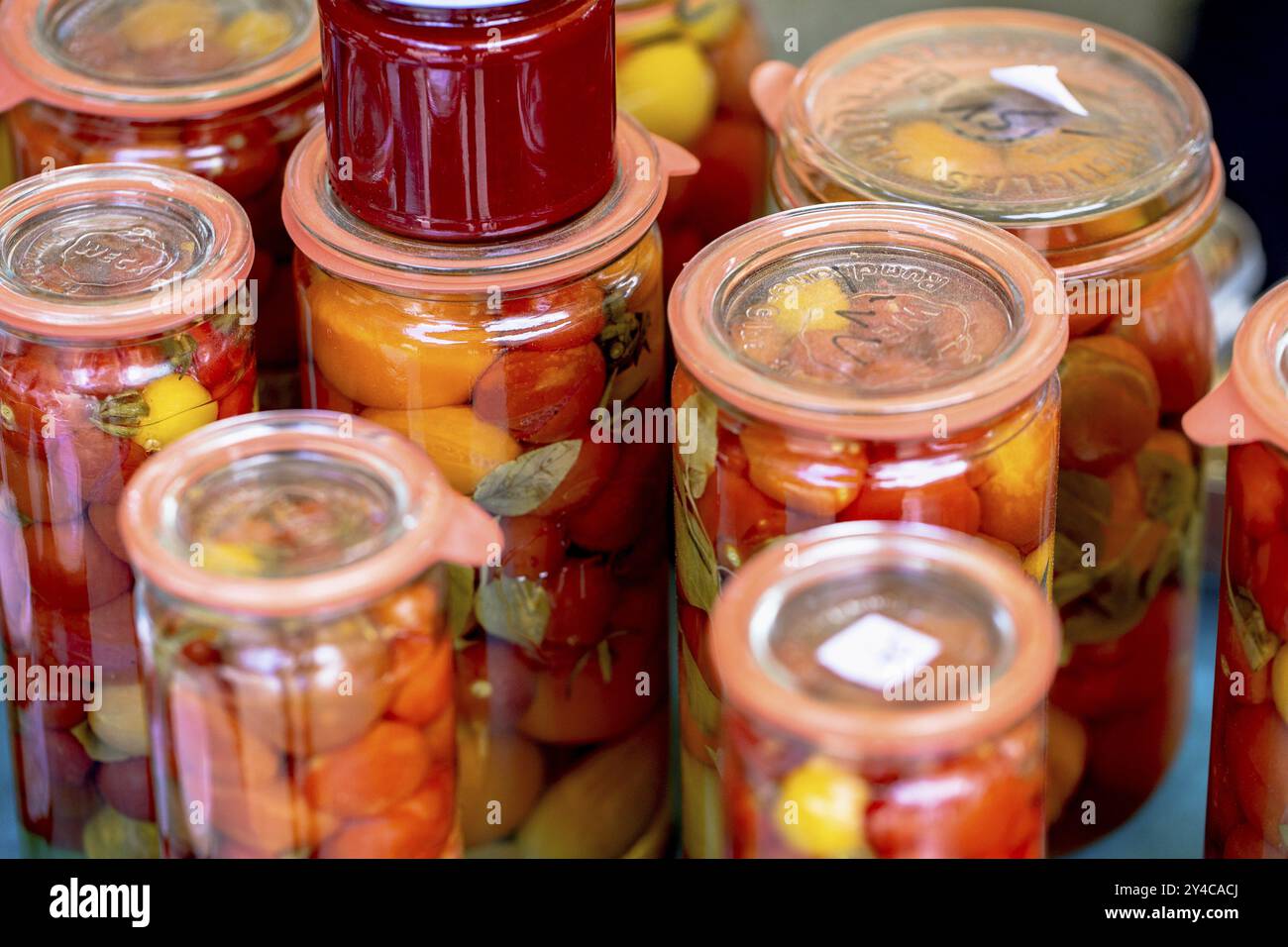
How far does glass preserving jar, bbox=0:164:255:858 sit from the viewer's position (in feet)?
2.24

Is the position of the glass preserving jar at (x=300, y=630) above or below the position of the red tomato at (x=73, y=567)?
above

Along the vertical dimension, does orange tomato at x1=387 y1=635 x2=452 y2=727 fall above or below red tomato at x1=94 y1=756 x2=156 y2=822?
above

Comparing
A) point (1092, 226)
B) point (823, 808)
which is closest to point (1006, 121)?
point (1092, 226)

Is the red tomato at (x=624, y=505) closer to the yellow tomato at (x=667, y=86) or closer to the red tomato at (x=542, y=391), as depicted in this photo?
the red tomato at (x=542, y=391)

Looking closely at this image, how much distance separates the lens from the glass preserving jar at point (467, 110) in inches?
25.9

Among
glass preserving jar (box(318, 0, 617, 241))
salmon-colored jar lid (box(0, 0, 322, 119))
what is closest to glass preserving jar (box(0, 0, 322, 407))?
salmon-colored jar lid (box(0, 0, 322, 119))

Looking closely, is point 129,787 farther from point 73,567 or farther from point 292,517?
point 292,517

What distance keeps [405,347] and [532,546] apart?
3.8 inches

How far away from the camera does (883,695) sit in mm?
531

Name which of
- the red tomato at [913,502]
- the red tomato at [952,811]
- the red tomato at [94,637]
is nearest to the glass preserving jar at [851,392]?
the red tomato at [913,502]

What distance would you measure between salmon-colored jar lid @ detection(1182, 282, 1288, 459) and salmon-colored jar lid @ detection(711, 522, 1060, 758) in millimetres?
120

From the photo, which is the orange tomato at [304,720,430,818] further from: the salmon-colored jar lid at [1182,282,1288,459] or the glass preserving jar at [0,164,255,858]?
the salmon-colored jar lid at [1182,282,1288,459]

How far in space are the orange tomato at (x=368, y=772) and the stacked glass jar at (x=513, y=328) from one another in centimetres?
8

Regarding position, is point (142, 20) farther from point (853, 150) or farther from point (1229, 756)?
point (1229, 756)
